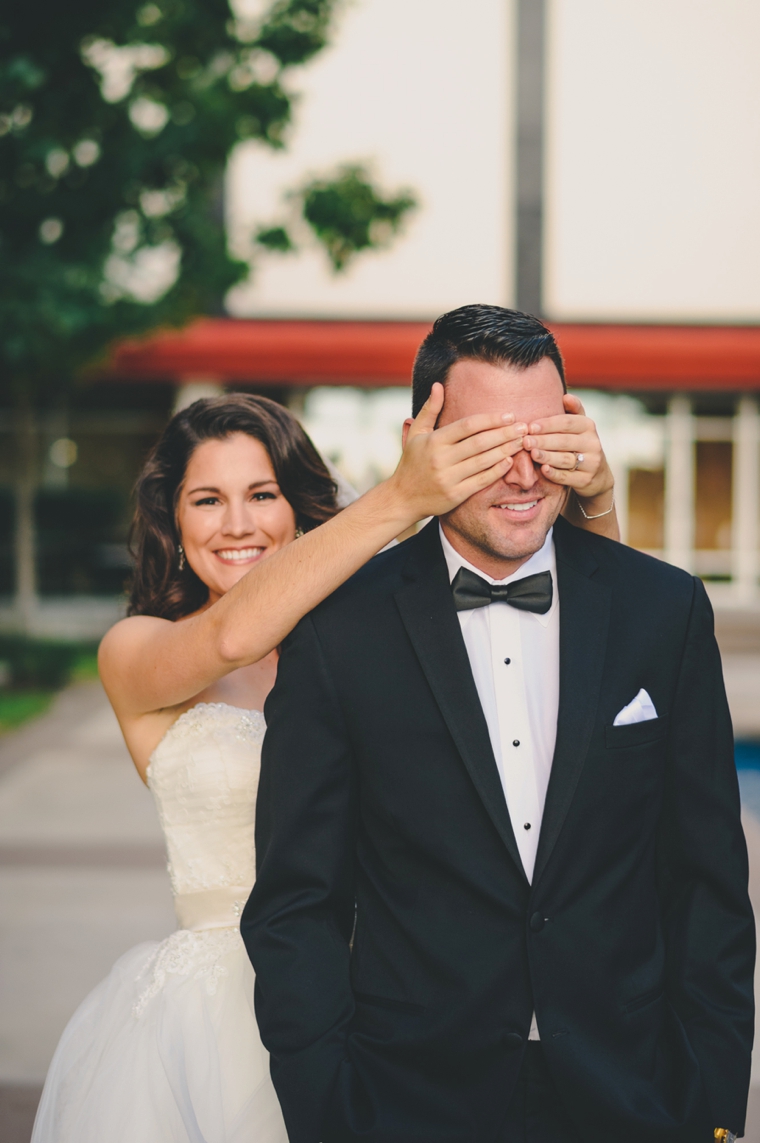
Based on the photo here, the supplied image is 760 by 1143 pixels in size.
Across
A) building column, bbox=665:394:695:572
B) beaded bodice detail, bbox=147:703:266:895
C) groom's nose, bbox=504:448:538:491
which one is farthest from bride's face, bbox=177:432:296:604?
building column, bbox=665:394:695:572

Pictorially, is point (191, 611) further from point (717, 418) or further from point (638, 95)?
point (638, 95)

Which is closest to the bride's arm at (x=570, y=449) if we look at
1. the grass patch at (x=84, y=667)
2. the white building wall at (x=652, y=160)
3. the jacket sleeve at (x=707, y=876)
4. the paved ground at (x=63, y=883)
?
the jacket sleeve at (x=707, y=876)

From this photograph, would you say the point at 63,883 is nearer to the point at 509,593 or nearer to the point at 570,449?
the point at 509,593

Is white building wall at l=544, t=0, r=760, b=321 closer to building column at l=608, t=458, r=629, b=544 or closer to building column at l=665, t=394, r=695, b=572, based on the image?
building column at l=665, t=394, r=695, b=572

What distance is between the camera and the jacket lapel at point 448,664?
69.7 inches

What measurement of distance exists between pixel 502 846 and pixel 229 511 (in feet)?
3.88

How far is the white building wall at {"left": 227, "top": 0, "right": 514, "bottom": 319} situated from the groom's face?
14.5 m

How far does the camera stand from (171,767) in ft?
8.39

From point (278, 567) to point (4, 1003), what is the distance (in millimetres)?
2819

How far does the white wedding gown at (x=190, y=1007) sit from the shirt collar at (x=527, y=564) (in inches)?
33.4

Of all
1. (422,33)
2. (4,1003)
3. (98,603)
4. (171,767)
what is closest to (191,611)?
(171,767)

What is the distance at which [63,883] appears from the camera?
5250 millimetres

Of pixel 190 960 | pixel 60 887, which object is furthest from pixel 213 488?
pixel 60 887

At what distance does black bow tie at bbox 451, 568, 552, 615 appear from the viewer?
1.88m
